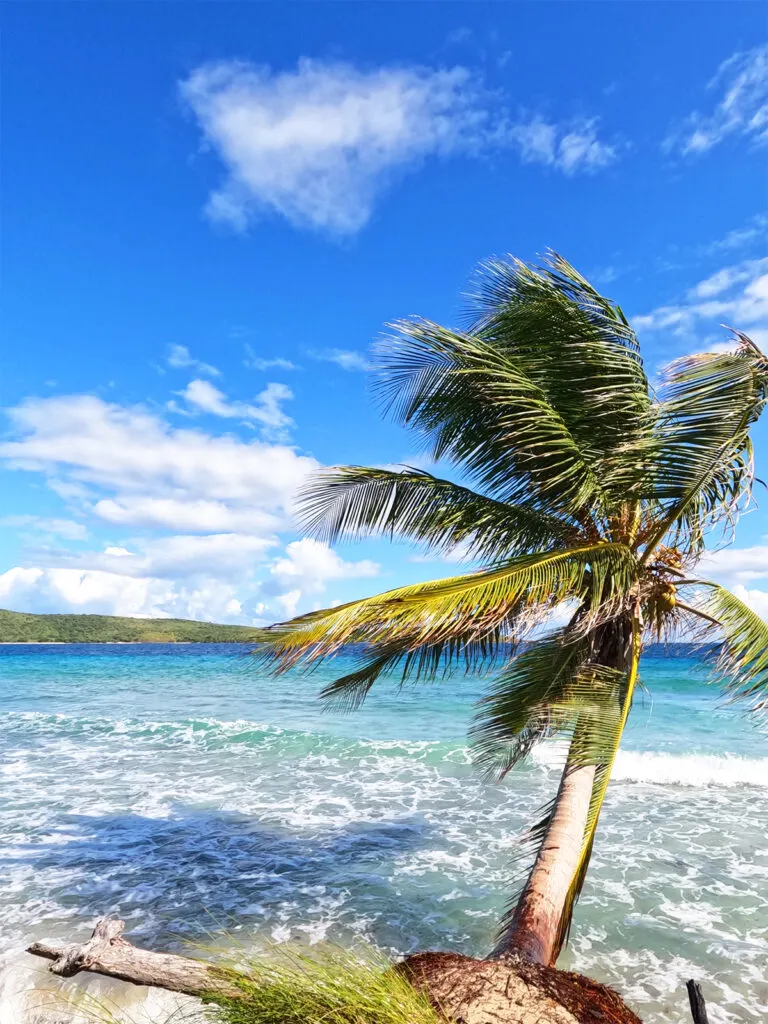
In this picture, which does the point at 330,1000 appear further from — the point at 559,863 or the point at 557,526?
the point at 557,526

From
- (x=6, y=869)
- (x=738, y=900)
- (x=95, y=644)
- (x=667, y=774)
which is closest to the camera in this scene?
(x=738, y=900)

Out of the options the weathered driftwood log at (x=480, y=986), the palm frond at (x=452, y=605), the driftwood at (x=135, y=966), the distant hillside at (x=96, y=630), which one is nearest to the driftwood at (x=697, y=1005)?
the weathered driftwood log at (x=480, y=986)

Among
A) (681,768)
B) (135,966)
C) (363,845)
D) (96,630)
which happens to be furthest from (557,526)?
(96,630)

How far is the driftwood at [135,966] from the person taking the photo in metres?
4.16

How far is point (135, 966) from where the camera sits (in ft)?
15.3

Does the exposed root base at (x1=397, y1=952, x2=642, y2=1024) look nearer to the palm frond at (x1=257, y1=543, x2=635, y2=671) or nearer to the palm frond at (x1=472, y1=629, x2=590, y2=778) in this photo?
the palm frond at (x1=472, y1=629, x2=590, y2=778)

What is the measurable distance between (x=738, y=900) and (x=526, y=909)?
17.7 ft

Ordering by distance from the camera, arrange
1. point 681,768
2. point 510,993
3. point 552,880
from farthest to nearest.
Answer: point 681,768 < point 552,880 < point 510,993

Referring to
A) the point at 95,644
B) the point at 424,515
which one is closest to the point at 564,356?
the point at 424,515

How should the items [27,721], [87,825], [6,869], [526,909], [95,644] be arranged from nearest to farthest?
[526,909], [6,869], [87,825], [27,721], [95,644]

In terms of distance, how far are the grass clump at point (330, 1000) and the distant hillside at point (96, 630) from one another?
96.0m

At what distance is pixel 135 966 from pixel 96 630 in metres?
114

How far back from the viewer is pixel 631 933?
24.1 ft

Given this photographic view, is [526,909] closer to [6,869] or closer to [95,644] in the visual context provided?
[6,869]
